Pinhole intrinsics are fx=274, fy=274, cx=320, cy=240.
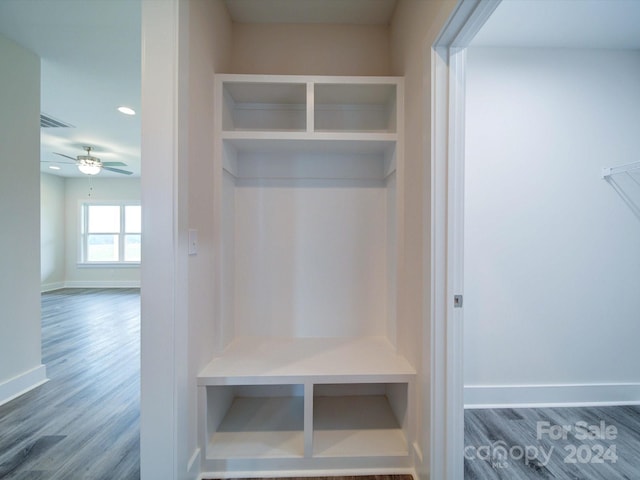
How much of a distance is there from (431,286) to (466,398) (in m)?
1.39

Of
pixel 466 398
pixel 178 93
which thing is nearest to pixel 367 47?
pixel 178 93

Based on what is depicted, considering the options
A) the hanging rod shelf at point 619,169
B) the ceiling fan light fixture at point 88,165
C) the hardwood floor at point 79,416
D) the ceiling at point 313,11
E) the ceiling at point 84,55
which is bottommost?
the hardwood floor at point 79,416

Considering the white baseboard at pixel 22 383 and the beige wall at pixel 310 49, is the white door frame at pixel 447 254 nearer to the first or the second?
the beige wall at pixel 310 49

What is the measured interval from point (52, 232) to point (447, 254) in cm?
861

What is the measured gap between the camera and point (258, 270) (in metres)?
2.01

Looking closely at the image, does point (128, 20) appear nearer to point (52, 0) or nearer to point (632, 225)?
point (52, 0)

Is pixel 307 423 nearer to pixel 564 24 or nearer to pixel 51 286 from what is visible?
pixel 564 24

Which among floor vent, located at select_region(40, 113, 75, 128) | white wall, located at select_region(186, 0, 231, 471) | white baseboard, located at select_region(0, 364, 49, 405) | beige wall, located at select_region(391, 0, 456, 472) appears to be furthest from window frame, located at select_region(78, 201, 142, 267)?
beige wall, located at select_region(391, 0, 456, 472)

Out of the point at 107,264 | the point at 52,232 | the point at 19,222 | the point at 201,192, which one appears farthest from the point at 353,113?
the point at 52,232

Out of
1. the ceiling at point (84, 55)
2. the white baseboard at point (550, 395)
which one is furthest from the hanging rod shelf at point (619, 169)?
the ceiling at point (84, 55)

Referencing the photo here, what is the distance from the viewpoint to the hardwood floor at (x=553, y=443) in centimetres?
150

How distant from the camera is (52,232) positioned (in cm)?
643

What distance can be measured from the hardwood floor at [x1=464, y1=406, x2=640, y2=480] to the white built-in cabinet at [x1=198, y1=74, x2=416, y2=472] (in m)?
0.54

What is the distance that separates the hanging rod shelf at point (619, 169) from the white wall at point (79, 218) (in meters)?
8.25
